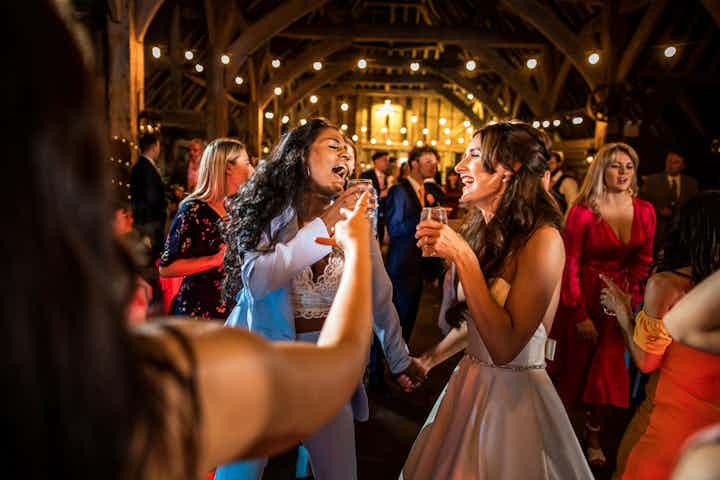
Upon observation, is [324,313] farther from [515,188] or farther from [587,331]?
[587,331]

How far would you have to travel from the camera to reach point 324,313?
208 centimetres

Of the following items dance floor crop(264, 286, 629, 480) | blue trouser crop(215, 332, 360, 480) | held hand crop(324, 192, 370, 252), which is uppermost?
held hand crop(324, 192, 370, 252)

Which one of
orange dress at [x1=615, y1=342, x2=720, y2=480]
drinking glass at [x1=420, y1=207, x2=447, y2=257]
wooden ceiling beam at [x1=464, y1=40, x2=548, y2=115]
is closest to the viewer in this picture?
orange dress at [x1=615, y1=342, x2=720, y2=480]

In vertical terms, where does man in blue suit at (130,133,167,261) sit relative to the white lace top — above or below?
above

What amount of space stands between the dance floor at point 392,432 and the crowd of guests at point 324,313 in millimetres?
472

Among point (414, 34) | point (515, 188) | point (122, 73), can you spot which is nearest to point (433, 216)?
point (515, 188)

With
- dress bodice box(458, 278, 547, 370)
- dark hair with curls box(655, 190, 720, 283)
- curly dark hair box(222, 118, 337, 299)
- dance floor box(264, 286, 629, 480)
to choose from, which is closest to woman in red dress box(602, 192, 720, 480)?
dark hair with curls box(655, 190, 720, 283)

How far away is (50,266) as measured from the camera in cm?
48

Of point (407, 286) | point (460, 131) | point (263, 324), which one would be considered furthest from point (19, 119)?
point (460, 131)

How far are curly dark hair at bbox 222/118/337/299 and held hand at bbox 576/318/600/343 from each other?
204cm

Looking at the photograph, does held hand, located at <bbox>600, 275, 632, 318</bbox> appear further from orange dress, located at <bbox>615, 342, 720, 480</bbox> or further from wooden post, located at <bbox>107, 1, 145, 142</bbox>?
wooden post, located at <bbox>107, 1, 145, 142</bbox>

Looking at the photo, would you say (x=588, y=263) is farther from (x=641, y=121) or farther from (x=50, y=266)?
(x=641, y=121)

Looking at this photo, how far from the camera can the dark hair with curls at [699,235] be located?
1714 millimetres

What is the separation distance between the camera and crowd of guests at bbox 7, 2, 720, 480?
487 mm
